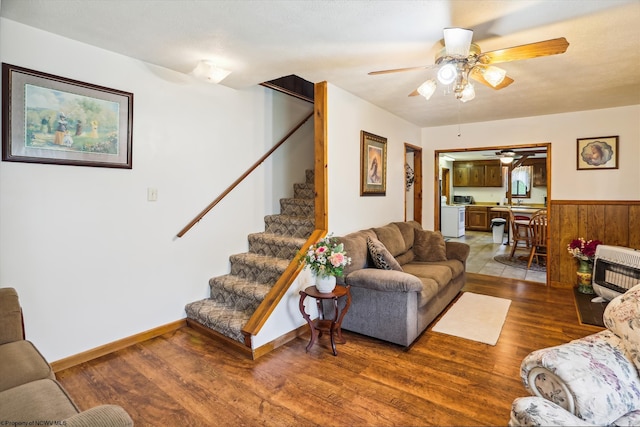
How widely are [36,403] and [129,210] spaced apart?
166 centimetres

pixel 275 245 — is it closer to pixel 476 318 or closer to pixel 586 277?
pixel 476 318

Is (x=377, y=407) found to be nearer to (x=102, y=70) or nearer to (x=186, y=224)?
(x=186, y=224)

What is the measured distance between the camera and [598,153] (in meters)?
4.19

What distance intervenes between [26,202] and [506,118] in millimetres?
5304

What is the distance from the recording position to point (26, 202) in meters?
2.21

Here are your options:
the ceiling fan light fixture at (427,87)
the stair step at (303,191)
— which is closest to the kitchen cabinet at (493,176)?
the stair step at (303,191)

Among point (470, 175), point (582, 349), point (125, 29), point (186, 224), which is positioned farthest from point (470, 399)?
point (470, 175)

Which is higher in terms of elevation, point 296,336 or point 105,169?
point 105,169

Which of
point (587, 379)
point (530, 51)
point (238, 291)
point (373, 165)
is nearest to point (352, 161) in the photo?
point (373, 165)

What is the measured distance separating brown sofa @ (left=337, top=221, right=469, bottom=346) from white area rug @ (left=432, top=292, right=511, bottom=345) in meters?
0.11

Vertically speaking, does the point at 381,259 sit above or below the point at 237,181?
below

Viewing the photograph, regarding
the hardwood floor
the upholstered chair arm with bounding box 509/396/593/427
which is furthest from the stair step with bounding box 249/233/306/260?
the upholstered chair arm with bounding box 509/396/593/427

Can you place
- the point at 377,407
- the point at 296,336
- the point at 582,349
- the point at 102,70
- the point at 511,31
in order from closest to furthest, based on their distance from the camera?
the point at 582,349
the point at 377,407
the point at 511,31
the point at 102,70
the point at 296,336

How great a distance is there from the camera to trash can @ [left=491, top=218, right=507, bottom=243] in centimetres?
782
